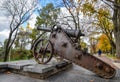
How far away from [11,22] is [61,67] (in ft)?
50.5

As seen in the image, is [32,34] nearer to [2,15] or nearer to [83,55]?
[2,15]

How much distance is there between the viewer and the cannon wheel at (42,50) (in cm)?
526

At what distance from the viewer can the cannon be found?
481cm

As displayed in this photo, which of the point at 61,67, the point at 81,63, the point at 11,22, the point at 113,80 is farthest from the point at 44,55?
the point at 11,22

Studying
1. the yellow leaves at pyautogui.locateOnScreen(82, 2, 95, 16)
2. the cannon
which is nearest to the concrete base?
the cannon

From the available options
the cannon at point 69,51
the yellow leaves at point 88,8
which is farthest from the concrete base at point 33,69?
the yellow leaves at point 88,8

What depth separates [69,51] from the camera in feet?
16.3

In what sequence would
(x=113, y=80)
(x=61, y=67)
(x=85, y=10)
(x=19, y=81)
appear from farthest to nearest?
(x=85, y=10) < (x=61, y=67) < (x=113, y=80) < (x=19, y=81)

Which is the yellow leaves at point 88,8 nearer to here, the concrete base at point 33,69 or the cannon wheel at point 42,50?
the cannon wheel at point 42,50

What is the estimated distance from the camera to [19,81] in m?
4.02

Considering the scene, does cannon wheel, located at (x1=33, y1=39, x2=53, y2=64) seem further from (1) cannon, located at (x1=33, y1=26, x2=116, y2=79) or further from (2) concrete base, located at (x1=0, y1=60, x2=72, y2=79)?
(2) concrete base, located at (x1=0, y1=60, x2=72, y2=79)

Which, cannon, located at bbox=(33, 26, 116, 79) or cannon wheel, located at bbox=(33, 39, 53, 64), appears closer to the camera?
cannon, located at bbox=(33, 26, 116, 79)

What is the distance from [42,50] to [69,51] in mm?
968

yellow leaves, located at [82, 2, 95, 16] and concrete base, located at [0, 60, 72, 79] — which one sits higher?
yellow leaves, located at [82, 2, 95, 16]
